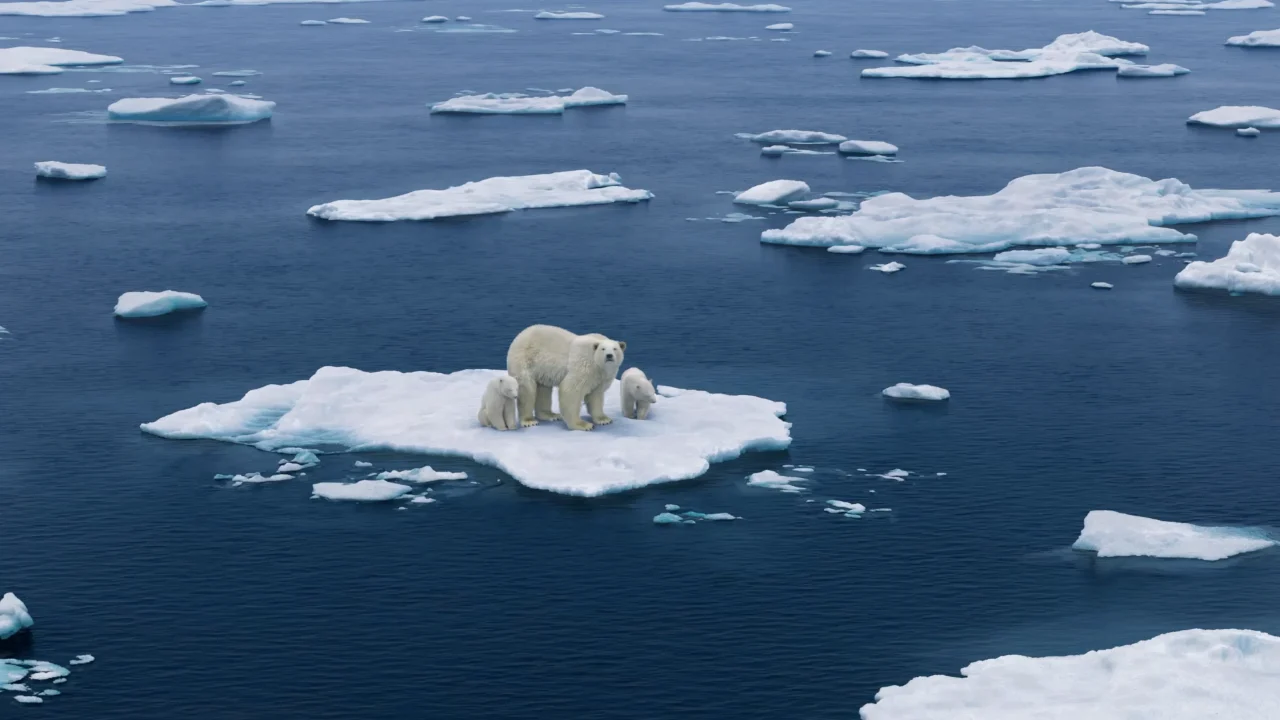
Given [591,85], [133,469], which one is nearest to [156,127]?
[591,85]

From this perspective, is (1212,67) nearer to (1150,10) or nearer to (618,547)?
(1150,10)

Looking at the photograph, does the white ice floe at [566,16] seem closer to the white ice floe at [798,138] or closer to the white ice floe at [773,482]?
the white ice floe at [798,138]

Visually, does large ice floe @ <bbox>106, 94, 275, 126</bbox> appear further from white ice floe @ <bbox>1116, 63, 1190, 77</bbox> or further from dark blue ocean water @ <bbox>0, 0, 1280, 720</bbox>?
white ice floe @ <bbox>1116, 63, 1190, 77</bbox>

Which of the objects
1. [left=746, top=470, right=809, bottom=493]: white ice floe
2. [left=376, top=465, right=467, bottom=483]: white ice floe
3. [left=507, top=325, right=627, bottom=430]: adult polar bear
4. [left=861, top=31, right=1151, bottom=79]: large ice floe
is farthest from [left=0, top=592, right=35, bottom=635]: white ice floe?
[left=861, top=31, right=1151, bottom=79]: large ice floe

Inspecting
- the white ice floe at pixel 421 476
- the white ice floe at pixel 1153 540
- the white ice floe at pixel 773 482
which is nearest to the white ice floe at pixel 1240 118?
the white ice floe at pixel 1153 540

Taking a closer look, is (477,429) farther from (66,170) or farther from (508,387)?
(66,170)

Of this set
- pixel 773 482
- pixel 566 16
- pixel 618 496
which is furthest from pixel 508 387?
pixel 566 16
